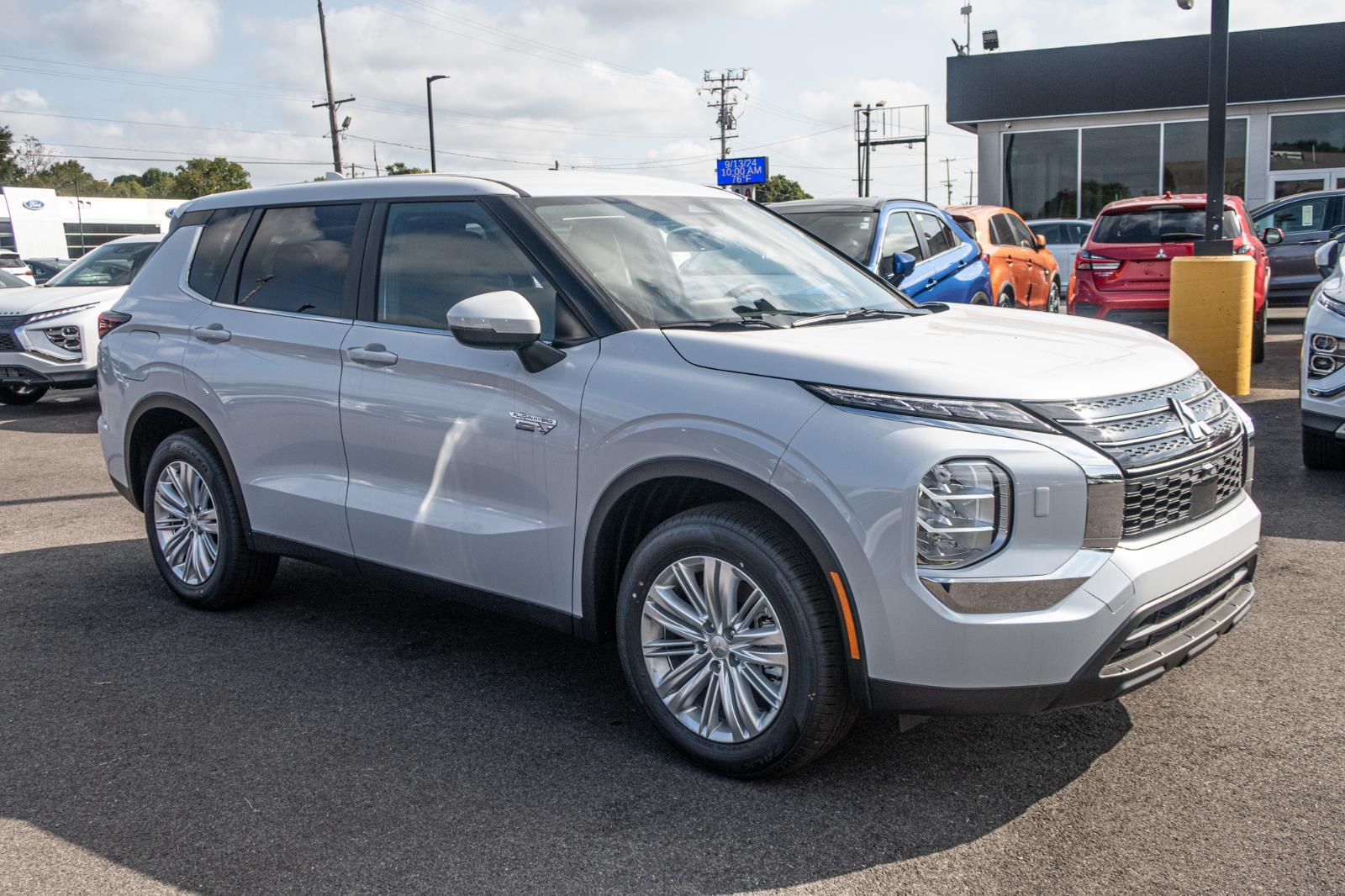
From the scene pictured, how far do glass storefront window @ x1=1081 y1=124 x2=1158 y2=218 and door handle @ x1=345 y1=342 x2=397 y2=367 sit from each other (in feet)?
88.3

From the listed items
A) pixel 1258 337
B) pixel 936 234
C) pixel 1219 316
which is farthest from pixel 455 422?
pixel 1258 337

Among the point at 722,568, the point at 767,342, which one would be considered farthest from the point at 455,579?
the point at 767,342

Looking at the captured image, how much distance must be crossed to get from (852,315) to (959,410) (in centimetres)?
113

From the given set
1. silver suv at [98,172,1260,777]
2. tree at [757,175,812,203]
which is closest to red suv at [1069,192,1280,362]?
silver suv at [98,172,1260,777]

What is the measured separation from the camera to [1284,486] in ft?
23.3

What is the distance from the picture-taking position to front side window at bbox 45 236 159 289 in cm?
1358

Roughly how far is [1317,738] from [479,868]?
251 centimetres

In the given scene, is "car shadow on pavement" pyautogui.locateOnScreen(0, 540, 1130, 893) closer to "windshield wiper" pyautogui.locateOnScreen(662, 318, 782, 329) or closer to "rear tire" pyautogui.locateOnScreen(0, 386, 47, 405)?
"windshield wiper" pyautogui.locateOnScreen(662, 318, 782, 329)

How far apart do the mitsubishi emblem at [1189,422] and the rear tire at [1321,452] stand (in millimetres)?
4178

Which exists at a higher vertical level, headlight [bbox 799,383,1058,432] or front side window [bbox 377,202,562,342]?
front side window [bbox 377,202,562,342]

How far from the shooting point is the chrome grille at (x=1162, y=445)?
126 inches

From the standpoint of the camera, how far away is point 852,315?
421 cm

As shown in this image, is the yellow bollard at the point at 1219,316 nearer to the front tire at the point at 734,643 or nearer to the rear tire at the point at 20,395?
the front tire at the point at 734,643

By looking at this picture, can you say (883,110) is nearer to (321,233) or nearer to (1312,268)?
(1312,268)
